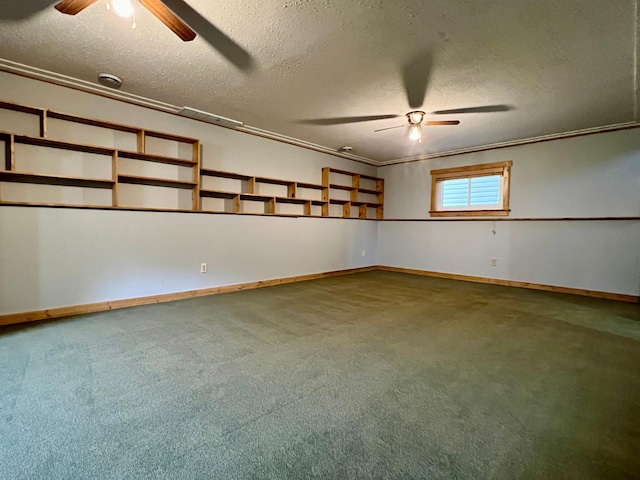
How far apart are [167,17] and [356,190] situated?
484cm

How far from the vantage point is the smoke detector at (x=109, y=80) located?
9.79ft

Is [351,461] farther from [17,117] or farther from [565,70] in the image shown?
[17,117]

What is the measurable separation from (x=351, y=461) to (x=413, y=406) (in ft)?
1.74

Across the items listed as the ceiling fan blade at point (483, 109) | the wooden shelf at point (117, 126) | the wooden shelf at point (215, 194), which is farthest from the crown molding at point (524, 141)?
the wooden shelf at point (117, 126)

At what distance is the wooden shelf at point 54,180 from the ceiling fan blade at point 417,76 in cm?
325

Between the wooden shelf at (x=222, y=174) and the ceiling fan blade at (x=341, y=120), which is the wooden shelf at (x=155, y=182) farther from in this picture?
the ceiling fan blade at (x=341, y=120)

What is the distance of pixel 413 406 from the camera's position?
1592 mm

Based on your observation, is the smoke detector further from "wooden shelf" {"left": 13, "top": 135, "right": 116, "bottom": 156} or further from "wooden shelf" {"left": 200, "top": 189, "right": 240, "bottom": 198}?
"wooden shelf" {"left": 200, "top": 189, "right": 240, "bottom": 198}

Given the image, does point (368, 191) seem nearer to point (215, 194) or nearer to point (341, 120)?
point (341, 120)

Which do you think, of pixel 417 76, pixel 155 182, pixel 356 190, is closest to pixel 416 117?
pixel 417 76

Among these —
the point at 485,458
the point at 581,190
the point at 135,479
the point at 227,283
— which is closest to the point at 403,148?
the point at 581,190

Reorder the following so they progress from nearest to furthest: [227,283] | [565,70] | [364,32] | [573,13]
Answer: [573,13] < [364,32] < [565,70] < [227,283]

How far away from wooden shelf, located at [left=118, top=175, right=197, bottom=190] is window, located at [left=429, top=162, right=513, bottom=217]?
449 centimetres

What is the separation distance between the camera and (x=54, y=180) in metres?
3.14
